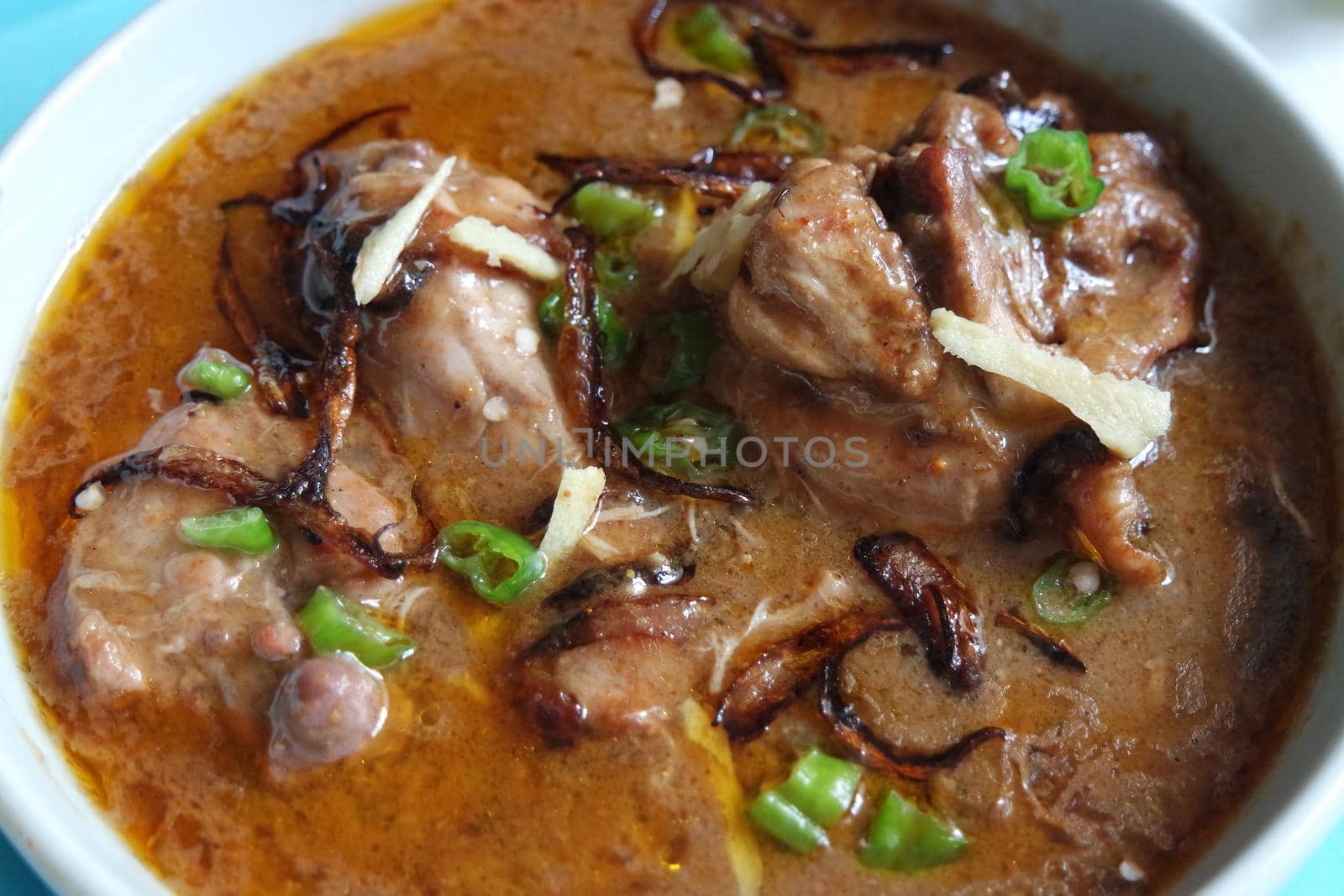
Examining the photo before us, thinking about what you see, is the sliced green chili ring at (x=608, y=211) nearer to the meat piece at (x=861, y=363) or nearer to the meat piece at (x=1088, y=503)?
the meat piece at (x=861, y=363)

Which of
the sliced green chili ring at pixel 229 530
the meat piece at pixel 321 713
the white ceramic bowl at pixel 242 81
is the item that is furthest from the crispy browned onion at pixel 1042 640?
the sliced green chili ring at pixel 229 530

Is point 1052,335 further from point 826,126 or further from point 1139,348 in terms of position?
point 826,126

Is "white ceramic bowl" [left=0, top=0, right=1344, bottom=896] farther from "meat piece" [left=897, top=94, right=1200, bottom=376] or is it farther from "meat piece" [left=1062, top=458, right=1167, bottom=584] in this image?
"meat piece" [left=1062, top=458, right=1167, bottom=584]

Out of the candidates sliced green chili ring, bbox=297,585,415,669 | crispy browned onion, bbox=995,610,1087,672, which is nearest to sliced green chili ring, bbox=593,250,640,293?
sliced green chili ring, bbox=297,585,415,669

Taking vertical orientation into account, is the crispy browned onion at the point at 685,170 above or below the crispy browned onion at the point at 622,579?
above

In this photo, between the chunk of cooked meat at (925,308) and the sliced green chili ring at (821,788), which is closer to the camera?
the sliced green chili ring at (821,788)
